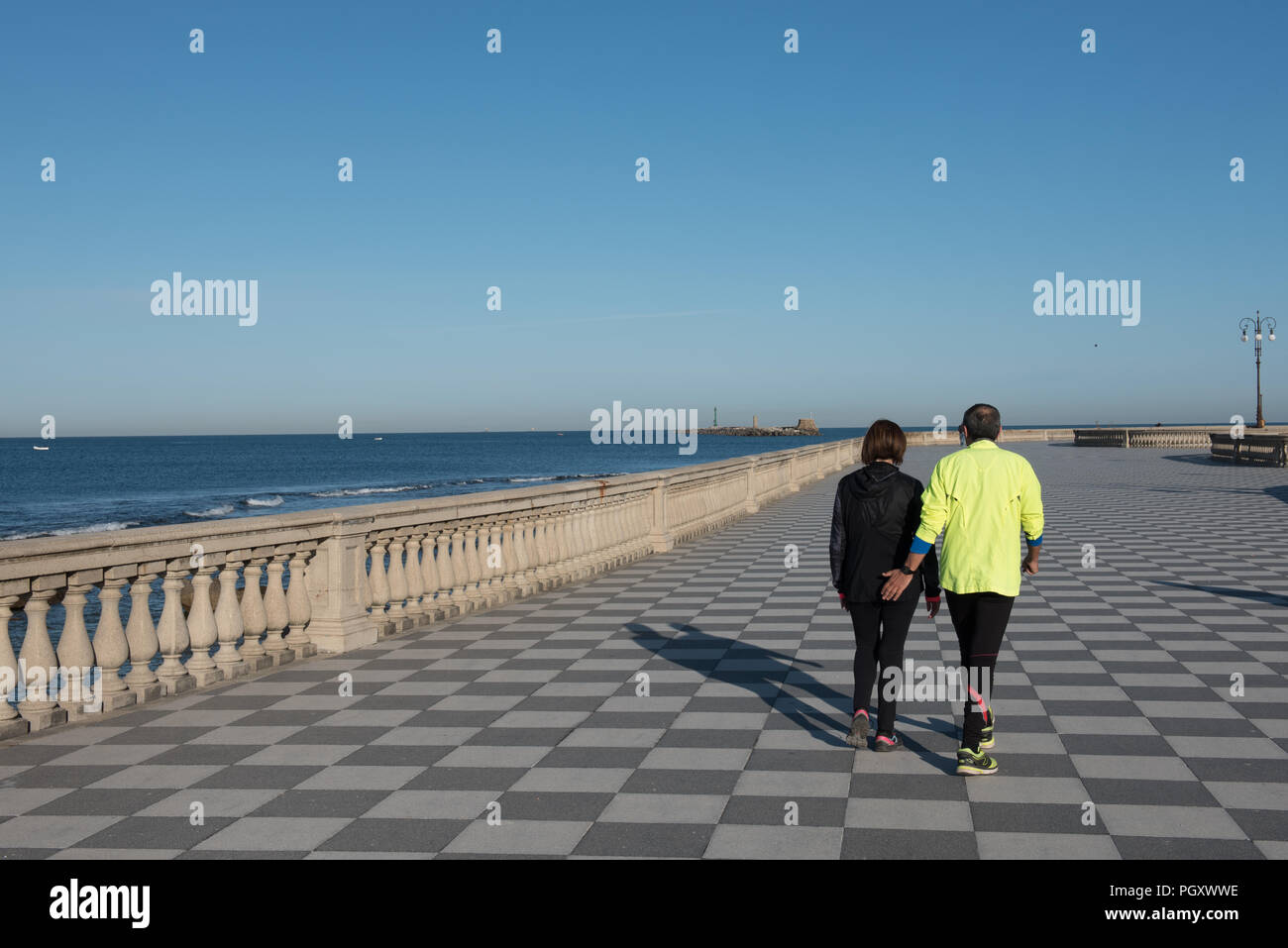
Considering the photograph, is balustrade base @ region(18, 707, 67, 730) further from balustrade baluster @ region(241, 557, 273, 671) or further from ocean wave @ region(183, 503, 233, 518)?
ocean wave @ region(183, 503, 233, 518)

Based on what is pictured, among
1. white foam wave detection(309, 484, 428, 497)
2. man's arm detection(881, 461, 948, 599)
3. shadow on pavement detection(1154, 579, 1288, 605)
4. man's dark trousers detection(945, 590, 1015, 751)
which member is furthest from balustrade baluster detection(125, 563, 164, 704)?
white foam wave detection(309, 484, 428, 497)

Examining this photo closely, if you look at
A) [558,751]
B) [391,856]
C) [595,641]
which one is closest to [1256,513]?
[595,641]

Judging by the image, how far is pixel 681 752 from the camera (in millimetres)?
5730

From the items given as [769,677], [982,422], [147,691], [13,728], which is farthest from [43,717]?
[982,422]

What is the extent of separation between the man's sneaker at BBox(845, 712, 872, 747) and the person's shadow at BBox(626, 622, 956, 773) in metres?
0.11

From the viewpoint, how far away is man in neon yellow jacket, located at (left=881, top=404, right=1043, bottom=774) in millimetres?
5172

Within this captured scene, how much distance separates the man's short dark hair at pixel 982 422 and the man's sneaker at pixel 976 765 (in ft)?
5.11

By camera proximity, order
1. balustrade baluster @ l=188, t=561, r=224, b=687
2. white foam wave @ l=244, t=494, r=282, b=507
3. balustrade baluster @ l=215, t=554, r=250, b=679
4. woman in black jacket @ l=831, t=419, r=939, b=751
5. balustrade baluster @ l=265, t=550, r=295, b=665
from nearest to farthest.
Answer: woman in black jacket @ l=831, t=419, r=939, b=751
balustrade baluster @ l=188, t=561, r=224, b=687
balustrade baluster @ l=215, t=554, r=250, b=679
balustrade baluster @ l=265, t=550, r=295, b=665
white foam wave @ l=244, t=494, r=282, b=507

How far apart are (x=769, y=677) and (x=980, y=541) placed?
2790mm

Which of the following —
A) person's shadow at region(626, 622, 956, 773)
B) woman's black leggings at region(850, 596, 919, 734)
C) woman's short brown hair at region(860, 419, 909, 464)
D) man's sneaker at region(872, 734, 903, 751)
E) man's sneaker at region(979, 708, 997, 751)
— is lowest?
person's shadow at region(626, 622, 956, 773)
